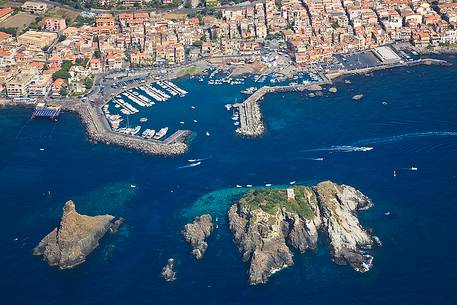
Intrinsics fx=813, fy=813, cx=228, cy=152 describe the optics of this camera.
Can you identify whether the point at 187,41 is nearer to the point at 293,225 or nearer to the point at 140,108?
the point at 140,108

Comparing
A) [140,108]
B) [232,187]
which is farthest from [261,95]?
[232,187]

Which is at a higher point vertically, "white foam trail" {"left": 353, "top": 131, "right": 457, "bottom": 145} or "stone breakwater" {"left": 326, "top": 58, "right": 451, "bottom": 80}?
"stone breakwater" {"left": 326, "top": 58, "right": 451, "bottom": 80}

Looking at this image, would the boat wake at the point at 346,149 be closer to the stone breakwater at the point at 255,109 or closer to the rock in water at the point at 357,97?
the stone breakwater at the point at 255,109

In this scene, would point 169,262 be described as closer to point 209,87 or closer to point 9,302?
point 9,302

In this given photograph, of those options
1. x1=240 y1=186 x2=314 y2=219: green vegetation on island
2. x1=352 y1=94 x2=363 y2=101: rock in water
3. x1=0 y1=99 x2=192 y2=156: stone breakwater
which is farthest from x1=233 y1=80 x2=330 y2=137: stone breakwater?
x1=240 y1=186 x2=314 y2=219: green vegetation on island

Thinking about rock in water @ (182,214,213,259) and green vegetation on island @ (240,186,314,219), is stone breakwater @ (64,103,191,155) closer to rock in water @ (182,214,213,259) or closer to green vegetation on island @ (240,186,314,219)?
green vegetation on island @ (240,186,314,219)

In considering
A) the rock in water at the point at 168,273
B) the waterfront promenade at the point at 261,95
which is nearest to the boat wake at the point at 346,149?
the waterfront promenade at the point at 261,95
